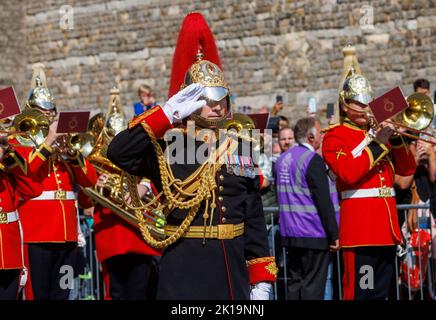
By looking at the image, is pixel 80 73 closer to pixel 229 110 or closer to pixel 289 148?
pixel 289 148

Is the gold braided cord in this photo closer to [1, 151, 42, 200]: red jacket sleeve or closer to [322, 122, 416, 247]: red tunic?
[1, 151, 42, 200]: red jacket sleeve

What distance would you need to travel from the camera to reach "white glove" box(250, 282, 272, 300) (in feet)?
19.3

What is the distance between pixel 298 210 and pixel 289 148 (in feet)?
2.58

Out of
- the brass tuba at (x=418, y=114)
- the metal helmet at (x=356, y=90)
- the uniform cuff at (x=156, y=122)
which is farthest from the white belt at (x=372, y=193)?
the uniform cuff at (x=156, y=122)

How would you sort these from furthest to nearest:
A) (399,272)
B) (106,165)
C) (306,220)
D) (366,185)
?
(106,165)
(399,272)
(306,220)
(366,185)

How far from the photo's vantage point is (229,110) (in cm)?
577

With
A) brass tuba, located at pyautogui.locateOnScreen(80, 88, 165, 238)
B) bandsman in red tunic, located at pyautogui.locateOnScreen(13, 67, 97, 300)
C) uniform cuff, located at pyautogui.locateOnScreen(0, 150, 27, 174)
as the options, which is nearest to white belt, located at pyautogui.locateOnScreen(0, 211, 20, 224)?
uniform cuff, located at pyautogui.locateOnScreen(0, 150, 27, 174)

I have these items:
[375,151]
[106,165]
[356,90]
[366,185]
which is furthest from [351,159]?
[106,165]

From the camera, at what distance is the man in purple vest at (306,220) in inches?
357

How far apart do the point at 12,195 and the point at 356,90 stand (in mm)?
2513

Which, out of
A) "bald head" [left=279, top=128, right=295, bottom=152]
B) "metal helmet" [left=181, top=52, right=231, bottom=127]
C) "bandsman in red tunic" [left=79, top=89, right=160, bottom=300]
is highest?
"bald head" [left=279, top=128, right=295, bottom=152]

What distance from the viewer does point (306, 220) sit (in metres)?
9.13

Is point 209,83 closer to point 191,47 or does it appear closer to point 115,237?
point 191,47

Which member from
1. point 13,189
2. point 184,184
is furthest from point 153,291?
point 184,184
